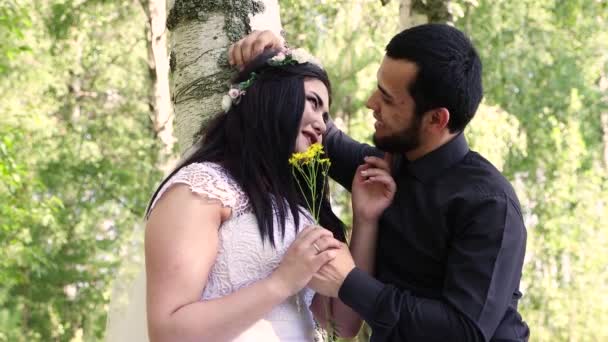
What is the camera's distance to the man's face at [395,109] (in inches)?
106

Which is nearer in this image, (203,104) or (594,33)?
(203,104)

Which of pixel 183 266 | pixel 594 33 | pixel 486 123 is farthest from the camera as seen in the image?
pixel 594 33

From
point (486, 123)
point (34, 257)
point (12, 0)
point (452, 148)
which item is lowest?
point (34, 257)

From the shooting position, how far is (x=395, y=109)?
273cm

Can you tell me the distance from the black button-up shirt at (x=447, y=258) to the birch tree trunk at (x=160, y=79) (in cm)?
818

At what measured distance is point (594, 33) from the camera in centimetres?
1573

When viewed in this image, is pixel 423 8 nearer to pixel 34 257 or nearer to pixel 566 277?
pixel 34 257

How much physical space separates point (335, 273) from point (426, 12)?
14.1ft

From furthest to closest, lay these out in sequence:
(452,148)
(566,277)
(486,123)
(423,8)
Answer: (566,277)
(486,123)
(423,8)
(452,148)

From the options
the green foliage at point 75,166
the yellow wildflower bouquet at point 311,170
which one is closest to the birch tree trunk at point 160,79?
the green foliage at point 75,166

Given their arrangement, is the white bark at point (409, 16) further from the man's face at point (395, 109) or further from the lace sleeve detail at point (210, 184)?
the lace sleeve detail at point (210, 184)

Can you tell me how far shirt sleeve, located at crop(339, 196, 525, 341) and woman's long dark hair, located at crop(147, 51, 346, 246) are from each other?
1.24ft

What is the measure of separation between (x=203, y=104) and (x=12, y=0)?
18.1ft

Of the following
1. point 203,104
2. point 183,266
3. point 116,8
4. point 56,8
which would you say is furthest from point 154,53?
point 183,266
